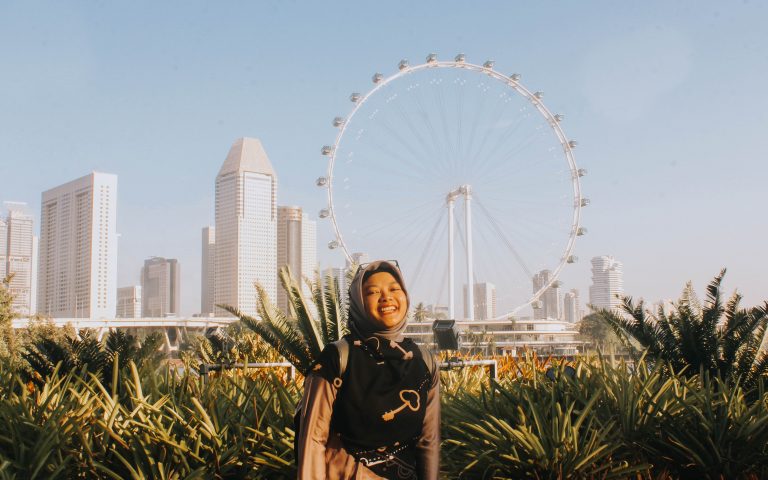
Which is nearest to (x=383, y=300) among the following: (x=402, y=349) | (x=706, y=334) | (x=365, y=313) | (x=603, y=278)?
(x=365, y=313)

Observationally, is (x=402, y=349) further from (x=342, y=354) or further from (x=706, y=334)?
(x=706, y=334)

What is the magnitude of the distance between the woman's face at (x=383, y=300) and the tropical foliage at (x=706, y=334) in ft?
21.7

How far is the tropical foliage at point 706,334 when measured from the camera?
9094 mm

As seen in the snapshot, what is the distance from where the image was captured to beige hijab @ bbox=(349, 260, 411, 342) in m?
3.25

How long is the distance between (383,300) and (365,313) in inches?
3.8

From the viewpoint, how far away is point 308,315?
36.6 ft

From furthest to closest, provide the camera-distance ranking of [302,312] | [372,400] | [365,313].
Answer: [302,312] < [365,313] < [372,400]

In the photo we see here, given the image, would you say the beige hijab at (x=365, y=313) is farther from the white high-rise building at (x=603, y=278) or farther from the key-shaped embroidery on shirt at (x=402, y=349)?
the white high-rise building at (x=603, y=278)

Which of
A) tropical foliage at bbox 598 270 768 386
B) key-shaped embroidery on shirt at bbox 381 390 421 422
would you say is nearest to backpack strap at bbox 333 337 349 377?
key-shaped embroidery on shirt at bbox 381 390 421 422

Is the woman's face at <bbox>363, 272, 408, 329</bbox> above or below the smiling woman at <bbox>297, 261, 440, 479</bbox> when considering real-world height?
above

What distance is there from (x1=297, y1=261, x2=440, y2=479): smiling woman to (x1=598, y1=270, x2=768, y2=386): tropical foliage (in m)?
6.50

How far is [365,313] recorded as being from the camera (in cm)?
326

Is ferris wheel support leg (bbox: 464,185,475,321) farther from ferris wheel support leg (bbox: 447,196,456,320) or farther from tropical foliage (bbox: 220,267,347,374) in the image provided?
tropical foliage (bbox: 220,267,347,374)

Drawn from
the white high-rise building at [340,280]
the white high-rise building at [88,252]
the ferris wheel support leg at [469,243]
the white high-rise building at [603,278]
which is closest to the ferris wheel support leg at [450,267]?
the ferris wheel support leg at [469,243]
